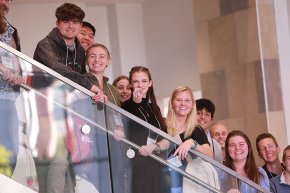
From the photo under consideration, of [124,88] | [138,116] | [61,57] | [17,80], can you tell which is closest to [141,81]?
[138,116]

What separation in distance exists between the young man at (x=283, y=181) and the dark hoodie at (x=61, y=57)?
77.5 inches

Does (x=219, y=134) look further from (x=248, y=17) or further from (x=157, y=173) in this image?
(x=248, y=17)

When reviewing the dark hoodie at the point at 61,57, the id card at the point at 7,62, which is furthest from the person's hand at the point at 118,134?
the id card at the point at 7,62

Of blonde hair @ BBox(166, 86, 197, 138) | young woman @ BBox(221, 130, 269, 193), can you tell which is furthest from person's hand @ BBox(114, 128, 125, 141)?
young woman @ BBox(221, 130, 269, 193)

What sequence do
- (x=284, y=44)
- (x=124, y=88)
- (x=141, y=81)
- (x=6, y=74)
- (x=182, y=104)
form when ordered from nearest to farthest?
(x=6, y=74) < (x=182, y=104) < (x=141, y=81) < (x=124, y=88) < (x=284, y=44)

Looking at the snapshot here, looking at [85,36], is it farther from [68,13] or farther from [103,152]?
[103,152]

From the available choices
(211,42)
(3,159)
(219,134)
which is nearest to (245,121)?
(211,42)

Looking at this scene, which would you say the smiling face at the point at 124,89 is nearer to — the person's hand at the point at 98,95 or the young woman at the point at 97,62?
the young woman at the point at 97,62

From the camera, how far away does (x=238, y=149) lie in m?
7.30

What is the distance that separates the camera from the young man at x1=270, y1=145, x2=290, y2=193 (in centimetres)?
749

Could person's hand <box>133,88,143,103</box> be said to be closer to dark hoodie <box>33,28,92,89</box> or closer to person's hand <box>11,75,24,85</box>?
dark hoodie <box>33,28,92,89</box>

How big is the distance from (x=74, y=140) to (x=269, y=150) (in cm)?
222

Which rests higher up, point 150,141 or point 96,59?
point 96,59

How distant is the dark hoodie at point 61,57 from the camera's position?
6.57 meters
